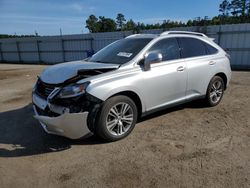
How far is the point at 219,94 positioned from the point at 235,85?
3091 mm

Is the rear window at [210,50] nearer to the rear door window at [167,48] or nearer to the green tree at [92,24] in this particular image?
the rear door window at [167,48]

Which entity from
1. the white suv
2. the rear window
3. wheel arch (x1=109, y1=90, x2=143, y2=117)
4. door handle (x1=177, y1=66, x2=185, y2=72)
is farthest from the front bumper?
the rear window

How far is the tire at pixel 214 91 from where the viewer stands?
17.7ft

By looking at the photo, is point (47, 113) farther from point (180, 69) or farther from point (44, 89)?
point (180, 69)

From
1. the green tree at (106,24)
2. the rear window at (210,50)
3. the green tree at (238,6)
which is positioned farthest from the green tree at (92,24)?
the rear window at (210,50)

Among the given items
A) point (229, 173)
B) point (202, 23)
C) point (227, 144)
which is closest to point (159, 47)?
point (227, 144)

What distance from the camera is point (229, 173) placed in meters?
2.96

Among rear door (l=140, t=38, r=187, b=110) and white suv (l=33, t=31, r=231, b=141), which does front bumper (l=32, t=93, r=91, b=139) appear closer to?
white suv (l=33, t=31, r=231, b=141)

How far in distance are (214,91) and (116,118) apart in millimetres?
2877

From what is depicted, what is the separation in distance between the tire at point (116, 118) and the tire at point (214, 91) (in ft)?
7.30

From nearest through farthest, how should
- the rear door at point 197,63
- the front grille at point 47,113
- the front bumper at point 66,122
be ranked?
the front bumper at point 66,122 → the front grille at point 47,113 → the rear door at point 197,63

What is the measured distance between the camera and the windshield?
4.30 meters

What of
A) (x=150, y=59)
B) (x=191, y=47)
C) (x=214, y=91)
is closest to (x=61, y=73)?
(x=150, y=59)

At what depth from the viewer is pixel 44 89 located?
12.9ft
